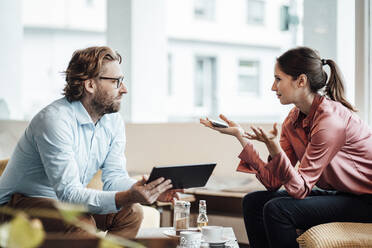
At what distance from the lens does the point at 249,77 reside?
1059 cm

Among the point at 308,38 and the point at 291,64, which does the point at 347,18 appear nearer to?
the point at 308,38

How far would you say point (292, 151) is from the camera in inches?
91.3

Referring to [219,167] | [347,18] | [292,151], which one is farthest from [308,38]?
[292,151]

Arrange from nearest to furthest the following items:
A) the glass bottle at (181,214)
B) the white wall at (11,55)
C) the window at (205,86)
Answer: the glass bottle at (181,214)
the white wall at (11,55)
the window at (205,86)

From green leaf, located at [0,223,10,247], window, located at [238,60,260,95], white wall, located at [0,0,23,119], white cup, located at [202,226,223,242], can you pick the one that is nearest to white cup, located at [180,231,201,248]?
white cup, located at [202,226,223,242]

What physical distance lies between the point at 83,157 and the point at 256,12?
8.59 meters

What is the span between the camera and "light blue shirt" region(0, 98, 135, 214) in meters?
1.86

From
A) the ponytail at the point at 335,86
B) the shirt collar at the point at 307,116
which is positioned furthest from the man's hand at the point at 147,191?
the ponytail at the point at 335,86

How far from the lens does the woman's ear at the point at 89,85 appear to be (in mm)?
2094

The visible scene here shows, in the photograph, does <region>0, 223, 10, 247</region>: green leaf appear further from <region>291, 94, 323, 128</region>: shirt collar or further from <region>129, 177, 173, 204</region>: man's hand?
<region>291, 94, 323, 128</region>: shirt collar

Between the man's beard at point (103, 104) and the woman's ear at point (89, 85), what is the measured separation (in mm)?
31

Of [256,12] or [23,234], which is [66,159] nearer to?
[23,234]

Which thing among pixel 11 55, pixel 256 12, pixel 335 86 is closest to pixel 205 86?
pixel 256 12

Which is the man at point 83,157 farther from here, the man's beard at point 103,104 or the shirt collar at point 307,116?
the shirt collar at point 307,116
